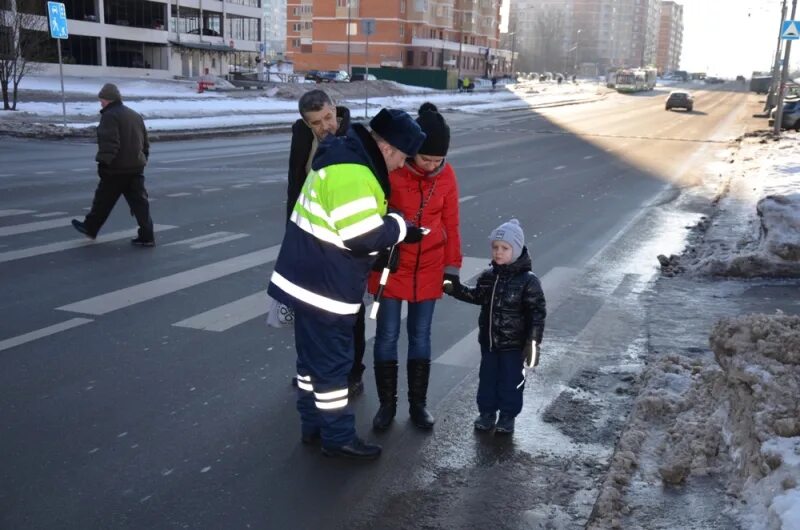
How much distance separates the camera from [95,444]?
14.3 ft

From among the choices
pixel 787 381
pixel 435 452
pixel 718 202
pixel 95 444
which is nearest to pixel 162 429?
pixel 95 444

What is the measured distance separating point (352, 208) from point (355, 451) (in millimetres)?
1338

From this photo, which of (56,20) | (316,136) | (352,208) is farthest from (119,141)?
(56,20)

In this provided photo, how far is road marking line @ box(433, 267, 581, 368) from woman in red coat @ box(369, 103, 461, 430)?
3.93 ft

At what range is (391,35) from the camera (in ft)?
322

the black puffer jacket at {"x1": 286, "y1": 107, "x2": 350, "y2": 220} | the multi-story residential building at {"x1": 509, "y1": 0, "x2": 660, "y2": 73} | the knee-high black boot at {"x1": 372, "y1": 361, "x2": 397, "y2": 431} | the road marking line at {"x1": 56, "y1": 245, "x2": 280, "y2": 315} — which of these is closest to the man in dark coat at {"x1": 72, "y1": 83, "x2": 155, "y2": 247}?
the road marking line at {"x1": 56, "y1": 245, "x2": 280, "y2": 315}

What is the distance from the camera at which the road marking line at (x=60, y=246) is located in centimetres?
864

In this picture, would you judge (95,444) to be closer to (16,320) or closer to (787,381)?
(16,320)

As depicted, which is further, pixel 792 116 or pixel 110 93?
pixel 792 116

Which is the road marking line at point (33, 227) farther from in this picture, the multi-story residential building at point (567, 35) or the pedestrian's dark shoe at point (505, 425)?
the multi-story residential building at point (567, 35)

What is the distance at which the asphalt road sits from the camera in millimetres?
3885

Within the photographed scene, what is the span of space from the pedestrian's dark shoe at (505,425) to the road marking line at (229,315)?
8.74 ft

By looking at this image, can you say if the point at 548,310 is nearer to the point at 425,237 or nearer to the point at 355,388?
the point at 355,388

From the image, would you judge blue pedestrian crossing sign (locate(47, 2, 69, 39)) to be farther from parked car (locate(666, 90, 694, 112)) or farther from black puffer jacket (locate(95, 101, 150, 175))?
parked car (locate(666, 90, 694, 112))
